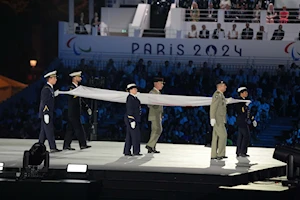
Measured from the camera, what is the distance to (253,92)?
24.1 m

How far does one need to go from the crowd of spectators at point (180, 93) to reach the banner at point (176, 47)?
2.58ft

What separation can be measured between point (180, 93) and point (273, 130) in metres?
3.07

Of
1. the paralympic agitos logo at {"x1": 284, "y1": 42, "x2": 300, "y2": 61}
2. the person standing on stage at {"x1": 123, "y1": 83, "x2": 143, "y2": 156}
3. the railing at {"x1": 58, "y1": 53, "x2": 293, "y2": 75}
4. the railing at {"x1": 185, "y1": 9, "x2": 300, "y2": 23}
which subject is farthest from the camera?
the railing at {"x1": 185, "y1": 9, "x2": 300, "y2": 23}

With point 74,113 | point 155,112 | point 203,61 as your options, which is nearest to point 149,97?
point 155,112

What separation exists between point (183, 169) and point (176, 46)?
46.6 feet

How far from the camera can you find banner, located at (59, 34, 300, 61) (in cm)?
2678

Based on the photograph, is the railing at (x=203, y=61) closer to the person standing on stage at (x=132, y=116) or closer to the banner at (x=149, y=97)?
the banner at (x=149, y=97)

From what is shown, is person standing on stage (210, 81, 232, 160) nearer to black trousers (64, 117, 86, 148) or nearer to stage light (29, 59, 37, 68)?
black trousers (64, 117, 86, 148)

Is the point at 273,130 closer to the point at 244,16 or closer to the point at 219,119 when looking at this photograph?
the point at 244,16

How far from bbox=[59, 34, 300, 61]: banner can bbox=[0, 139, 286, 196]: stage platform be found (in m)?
10.3

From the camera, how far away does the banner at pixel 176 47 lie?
26781 millimetres

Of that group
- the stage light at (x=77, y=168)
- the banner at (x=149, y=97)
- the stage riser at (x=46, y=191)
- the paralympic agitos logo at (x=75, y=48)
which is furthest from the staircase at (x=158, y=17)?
the stage riser at (x=46, y=191)

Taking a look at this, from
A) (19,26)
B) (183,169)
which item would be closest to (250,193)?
(183,169)

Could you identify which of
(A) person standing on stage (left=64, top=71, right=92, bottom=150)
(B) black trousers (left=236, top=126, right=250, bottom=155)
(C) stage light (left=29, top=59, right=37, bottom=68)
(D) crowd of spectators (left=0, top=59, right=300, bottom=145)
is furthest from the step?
(B) black trousers (left=236, top=126, right=250, bottom=155)
